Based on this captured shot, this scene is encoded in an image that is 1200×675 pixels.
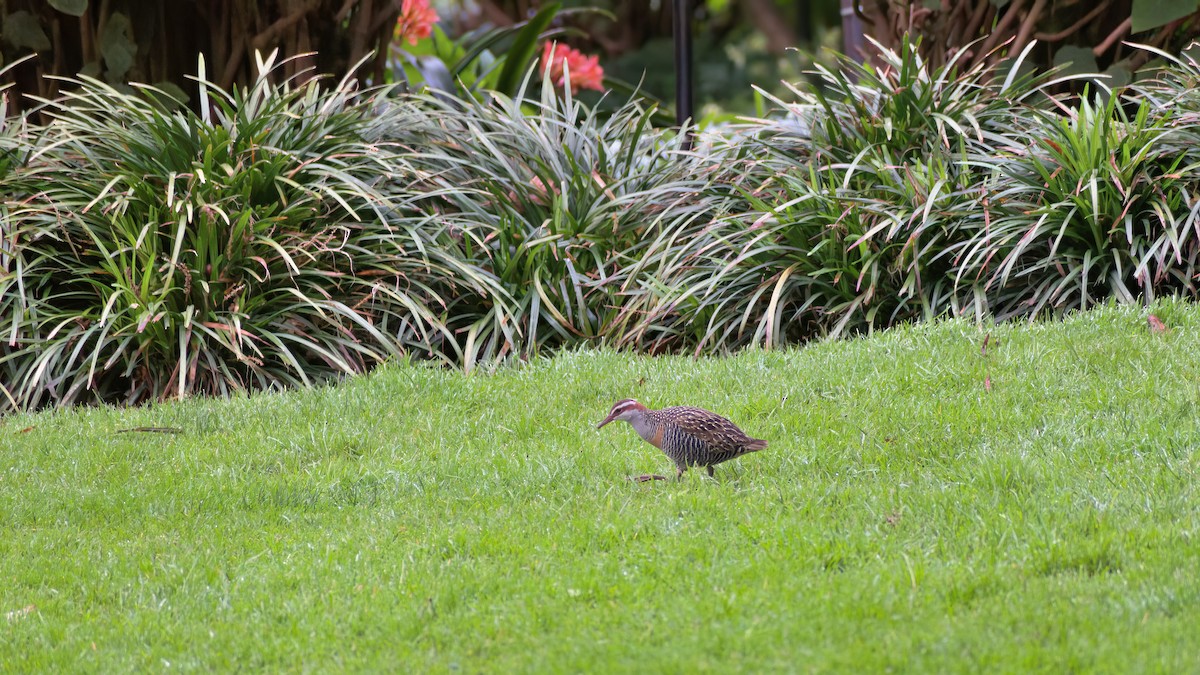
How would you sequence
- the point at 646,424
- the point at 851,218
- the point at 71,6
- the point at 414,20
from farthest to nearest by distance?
the point at 414,20, the point at 71,6, the point at 851,218, the point at 646,424

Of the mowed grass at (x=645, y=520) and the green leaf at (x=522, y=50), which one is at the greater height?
the green leaf at (x=522, y=50)

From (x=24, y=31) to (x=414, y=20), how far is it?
11.1 ft

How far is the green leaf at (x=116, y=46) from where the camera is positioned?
8.77 m

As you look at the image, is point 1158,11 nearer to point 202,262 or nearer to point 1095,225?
point 1095,225

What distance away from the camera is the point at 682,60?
10234mm

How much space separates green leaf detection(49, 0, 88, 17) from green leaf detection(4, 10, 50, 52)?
1.12ft

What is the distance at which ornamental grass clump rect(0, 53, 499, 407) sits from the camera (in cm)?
692

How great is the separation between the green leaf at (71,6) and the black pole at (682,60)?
426cm

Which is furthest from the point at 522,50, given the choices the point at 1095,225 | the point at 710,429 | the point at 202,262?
the point at 710,429

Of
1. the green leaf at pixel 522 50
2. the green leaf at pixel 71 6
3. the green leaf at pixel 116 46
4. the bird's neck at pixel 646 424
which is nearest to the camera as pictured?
the bird's neck at pixel 646 424

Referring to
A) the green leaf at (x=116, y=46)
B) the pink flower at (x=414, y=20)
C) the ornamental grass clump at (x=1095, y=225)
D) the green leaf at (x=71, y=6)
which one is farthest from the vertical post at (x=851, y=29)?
the green leaf at (x=71, y=6)

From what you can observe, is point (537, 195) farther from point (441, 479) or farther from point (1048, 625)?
point (1048, 625)

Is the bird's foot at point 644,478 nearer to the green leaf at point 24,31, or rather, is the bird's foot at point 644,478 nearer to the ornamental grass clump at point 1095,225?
the ornamental grass clump at point 1095,225

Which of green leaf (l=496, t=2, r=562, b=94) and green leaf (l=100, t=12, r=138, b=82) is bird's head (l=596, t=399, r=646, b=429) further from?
green leaf (l=496, t=2, r=562, b=94)
